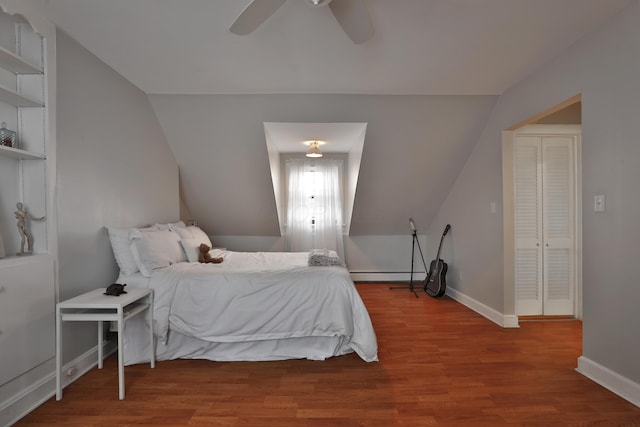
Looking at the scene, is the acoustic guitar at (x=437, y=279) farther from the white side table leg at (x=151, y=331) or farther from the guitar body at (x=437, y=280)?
the white side table leg at (x=151, y=331)

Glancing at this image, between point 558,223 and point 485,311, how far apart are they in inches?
50.1

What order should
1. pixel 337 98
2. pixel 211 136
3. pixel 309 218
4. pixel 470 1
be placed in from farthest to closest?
pixel 309 218 → pixel 211 136 → pixel 337 98 → pixel 470 1

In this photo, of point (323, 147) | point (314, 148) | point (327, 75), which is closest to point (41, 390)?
point (327, 75)

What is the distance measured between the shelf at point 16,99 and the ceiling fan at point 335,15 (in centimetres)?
134

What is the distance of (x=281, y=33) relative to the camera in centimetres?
234

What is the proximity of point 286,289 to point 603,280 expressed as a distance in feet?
7.49

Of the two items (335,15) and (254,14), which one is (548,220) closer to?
(335,15)

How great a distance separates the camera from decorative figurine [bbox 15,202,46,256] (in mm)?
2078

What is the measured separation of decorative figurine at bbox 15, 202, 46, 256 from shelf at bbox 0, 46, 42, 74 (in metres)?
0.85

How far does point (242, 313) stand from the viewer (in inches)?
104

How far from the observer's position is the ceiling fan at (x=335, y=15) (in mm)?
1734

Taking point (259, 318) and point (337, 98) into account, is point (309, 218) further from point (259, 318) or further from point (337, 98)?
point (259, 318)

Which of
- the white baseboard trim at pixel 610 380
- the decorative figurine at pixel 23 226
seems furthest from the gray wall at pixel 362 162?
the white baseboard trim at pixel 610 380

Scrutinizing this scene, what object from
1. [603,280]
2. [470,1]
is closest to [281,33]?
[470,1]
